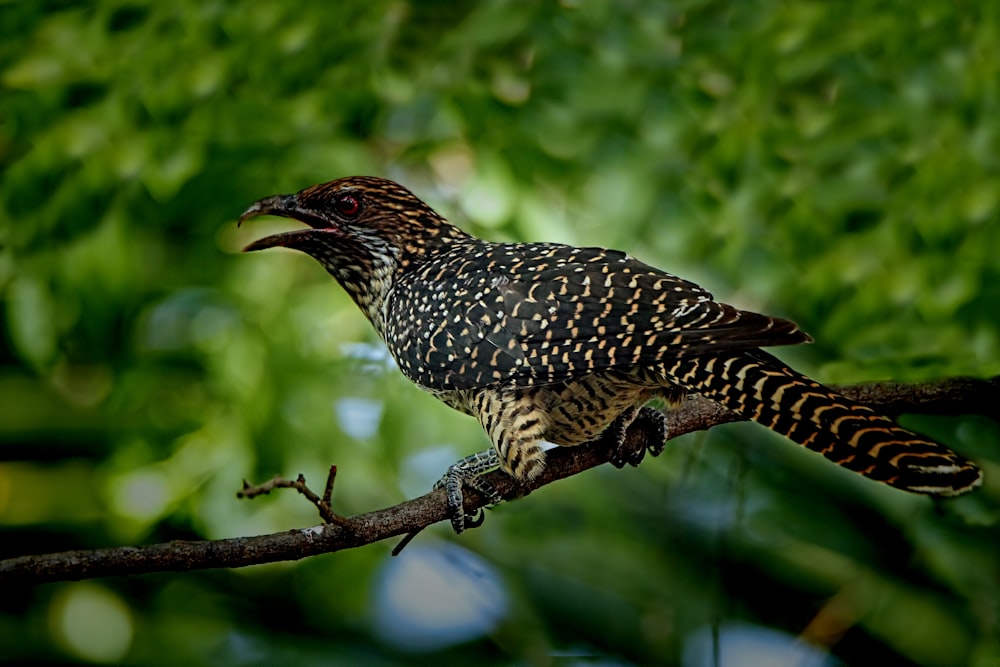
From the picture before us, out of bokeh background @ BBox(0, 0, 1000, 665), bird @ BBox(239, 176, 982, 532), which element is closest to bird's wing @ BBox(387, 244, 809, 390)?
bird @ BBox(239, 176, 982, 532)

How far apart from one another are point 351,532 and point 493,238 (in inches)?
33.1

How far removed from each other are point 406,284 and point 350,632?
0.80 meters

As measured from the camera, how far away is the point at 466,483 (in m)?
1.39

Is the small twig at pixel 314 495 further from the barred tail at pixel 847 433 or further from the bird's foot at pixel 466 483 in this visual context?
the barred tail at pixel 847 433

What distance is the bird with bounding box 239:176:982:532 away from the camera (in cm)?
110

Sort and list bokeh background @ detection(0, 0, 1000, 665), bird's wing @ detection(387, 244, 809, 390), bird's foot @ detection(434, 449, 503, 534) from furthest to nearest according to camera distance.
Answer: bokeh background @ detection(0, 0, 1000, 665) → bird's foot @ detection(434, 449, 503, 534) → bird's wing @ detection(387, 244, 809, 390)

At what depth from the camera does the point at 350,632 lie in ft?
6.45

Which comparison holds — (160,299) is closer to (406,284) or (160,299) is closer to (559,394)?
(406,284)

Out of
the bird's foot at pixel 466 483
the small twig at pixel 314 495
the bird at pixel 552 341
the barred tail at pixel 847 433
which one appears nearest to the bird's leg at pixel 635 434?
the bird at pixel 552 341

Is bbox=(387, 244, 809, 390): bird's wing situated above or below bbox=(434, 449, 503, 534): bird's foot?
above

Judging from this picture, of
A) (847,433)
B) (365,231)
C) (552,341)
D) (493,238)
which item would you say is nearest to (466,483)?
(552,341)

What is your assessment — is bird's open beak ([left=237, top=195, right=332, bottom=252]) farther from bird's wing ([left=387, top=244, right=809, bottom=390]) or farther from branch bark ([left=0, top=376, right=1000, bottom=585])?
branch bark ([left=0, top=376, right=1000, bottom=585])

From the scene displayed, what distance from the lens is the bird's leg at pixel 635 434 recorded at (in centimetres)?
149

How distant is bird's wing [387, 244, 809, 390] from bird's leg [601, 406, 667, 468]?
0.22m
